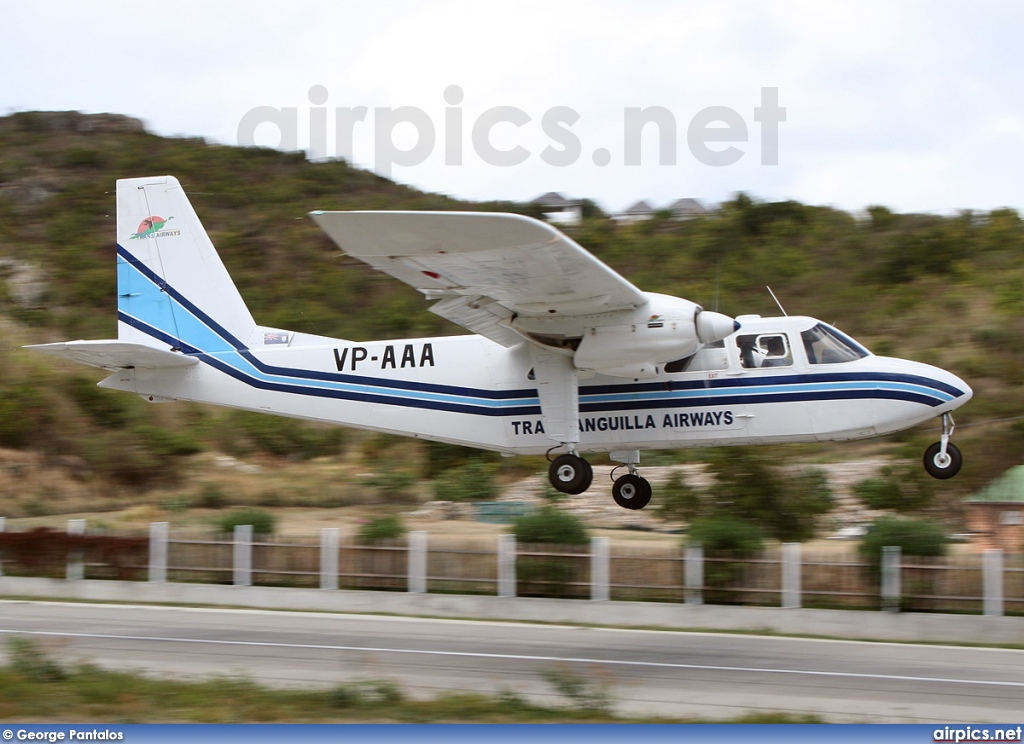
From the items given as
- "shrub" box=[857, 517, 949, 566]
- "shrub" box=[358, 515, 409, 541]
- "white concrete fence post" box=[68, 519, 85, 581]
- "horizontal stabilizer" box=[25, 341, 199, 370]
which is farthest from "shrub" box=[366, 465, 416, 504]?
"shrub" box=[857, 517, 949, 566]

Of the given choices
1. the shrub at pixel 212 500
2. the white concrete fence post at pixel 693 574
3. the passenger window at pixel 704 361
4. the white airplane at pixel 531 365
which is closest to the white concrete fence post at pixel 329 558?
the white airplane at pixel 531 365

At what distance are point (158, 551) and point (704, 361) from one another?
12574 mm

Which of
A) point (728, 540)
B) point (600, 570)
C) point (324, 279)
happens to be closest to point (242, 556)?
point (600, 570)

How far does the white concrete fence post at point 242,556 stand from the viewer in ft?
70.1

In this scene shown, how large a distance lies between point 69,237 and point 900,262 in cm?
4120

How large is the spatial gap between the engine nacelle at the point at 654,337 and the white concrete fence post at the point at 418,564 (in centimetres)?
646

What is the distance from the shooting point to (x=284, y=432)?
36.0 metres

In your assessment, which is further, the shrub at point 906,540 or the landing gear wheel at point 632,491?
the shrub at point 906,540

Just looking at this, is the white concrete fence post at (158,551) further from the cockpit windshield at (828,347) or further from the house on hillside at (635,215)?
the house on hillside at (635,215)

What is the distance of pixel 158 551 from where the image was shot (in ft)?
72.3

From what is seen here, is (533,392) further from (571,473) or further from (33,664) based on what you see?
(33,664)

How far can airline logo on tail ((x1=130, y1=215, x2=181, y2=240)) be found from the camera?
730 inches

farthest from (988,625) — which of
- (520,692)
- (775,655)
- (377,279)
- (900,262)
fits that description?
(377,279)

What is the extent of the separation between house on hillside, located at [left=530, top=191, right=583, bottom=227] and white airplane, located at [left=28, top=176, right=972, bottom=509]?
3730 cm
